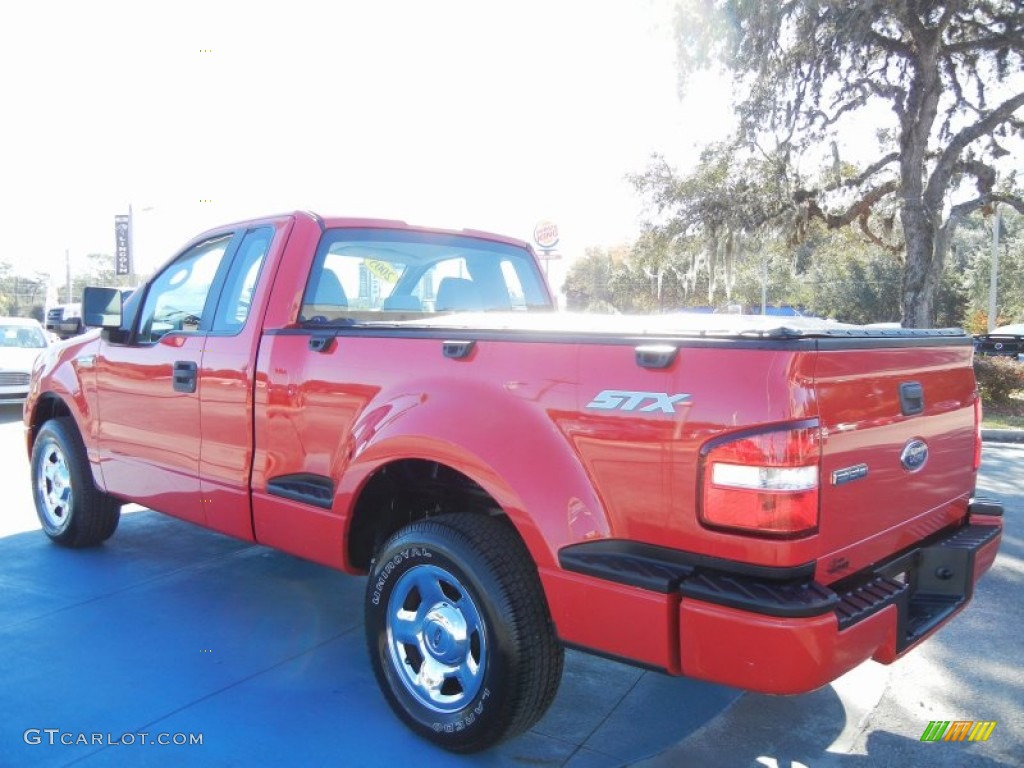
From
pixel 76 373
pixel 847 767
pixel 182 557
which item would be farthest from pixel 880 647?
pixel 76 373

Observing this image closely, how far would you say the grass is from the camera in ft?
39.9

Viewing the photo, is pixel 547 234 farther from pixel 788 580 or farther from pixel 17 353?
pixel 17 353

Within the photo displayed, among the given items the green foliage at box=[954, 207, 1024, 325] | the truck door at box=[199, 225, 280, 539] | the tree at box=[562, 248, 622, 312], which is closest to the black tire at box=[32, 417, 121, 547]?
the truck door at box=[199, 225, 280, 539]

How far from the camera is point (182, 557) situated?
5152mm

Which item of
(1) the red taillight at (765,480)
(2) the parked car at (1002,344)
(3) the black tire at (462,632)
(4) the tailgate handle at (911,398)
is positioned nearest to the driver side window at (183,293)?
(3) the black tire at (462,632)

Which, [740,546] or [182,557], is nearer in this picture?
Result: [740,546]

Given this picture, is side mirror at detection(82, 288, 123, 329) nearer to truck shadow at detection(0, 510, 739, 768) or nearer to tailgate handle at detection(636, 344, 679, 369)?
truck shadow at detection(0, 510, 739, 768)

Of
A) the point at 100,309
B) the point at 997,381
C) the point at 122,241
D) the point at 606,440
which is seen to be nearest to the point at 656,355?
the point at 606,440

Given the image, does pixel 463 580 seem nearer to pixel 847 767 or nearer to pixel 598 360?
pixel 598 360

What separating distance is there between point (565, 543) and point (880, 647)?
1.01 metres

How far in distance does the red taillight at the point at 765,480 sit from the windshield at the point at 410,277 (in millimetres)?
2000

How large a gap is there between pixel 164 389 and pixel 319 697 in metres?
1.78

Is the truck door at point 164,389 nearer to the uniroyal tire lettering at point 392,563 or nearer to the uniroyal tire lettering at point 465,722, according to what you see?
the uniroyal tire lettering at point 392,563

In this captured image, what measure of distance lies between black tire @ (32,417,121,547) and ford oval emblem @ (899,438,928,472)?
4.45 m
